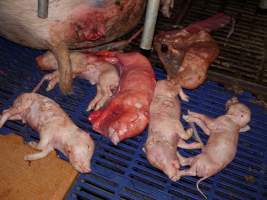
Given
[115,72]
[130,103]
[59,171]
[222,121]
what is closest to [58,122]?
[59,171]

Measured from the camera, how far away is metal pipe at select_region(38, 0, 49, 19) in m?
1.99

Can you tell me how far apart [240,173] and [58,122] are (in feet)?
3.53

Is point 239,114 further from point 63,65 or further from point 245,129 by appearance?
point 63,65

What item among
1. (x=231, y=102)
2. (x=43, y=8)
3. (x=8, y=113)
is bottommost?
(x=8, y=113)

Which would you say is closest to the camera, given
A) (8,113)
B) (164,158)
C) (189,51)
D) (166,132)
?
(164,158)

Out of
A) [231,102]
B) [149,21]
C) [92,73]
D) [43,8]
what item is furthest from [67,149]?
[231,102]

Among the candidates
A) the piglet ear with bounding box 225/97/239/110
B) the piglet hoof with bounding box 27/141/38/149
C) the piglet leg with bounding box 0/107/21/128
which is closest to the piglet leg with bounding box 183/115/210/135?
the piglet ear with bounding box 225/97/239/110

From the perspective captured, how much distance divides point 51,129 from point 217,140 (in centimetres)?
92

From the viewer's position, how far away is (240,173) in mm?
2154

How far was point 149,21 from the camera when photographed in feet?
7.77

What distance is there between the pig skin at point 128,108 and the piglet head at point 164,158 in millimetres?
156

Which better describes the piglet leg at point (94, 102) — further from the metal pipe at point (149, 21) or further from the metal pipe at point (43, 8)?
the metal pipe at point (43, 8)

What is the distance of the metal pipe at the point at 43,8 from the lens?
6.54 ft

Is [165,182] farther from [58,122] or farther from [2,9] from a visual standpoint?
[2,9]
